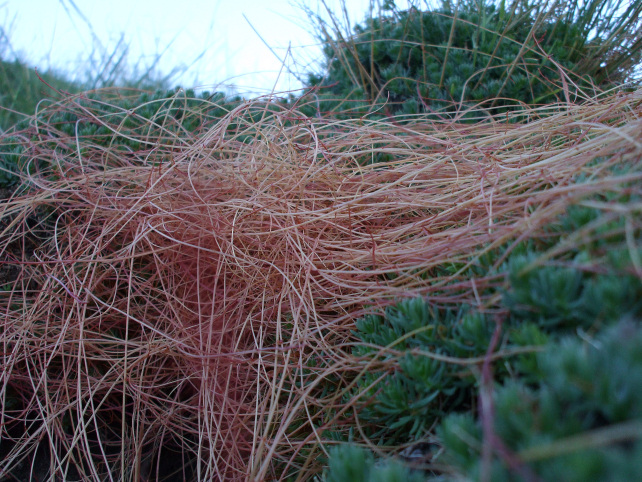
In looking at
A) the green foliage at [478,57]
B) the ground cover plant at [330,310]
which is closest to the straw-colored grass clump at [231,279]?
the ground cover plant at [330,310]

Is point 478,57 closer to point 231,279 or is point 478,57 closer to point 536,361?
point 231,279

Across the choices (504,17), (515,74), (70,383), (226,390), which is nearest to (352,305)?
(226,390)

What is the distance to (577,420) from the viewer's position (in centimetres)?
64

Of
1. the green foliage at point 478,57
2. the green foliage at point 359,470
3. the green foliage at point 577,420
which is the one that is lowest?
the green foliage at point 359,470

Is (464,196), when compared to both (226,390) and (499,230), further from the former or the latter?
(226,390)

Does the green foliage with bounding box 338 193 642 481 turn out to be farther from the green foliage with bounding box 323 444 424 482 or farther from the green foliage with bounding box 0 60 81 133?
the green foliage with bounding box 0 60 81 133

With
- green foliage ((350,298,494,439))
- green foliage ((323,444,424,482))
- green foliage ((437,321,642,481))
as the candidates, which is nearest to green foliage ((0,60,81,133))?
green foliage ((350,298,494,439))

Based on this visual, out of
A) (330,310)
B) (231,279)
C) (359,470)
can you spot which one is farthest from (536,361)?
(231,279)

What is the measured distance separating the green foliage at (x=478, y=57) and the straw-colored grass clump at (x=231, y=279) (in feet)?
2.54

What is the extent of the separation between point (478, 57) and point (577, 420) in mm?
2880

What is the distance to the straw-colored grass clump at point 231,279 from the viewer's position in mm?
1419

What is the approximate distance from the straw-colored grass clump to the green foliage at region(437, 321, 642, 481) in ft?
1.59

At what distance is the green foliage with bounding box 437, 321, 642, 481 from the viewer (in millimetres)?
579

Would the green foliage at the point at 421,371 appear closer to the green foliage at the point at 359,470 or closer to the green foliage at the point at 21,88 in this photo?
the green foliage at the point at 359,470
